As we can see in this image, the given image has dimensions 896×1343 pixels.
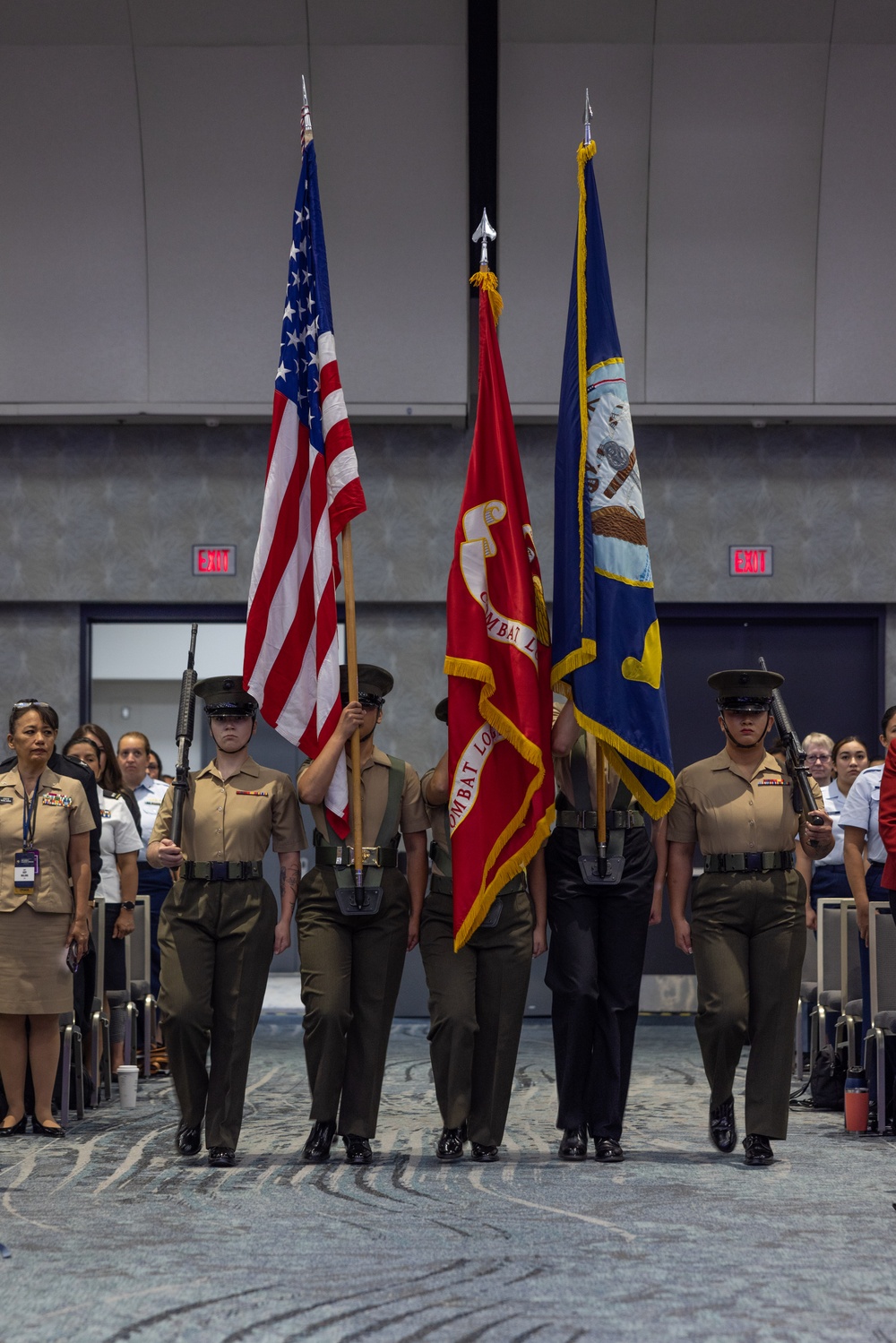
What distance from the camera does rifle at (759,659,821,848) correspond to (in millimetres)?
5199

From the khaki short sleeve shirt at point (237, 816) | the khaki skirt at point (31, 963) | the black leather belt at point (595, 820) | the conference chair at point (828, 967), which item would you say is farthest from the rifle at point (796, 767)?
the khaki skirt at point (31, 963)

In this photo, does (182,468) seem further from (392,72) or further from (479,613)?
(479,613)

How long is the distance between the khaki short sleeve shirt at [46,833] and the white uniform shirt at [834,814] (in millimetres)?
3646

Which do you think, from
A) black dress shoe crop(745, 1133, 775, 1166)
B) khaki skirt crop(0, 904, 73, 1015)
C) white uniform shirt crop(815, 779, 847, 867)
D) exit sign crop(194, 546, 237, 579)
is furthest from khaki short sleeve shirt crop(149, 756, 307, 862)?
exit sign crop(194, 546, 237, 579)

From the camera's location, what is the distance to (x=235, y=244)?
9.99 m

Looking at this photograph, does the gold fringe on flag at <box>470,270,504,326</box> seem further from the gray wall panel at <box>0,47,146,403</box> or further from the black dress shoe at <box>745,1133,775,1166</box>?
the gray wall panel at <box>0,47,146,403</box>

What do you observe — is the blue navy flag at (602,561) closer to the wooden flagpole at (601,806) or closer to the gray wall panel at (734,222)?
the wooden flagpole at (601,806)

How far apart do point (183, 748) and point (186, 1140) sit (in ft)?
4.36

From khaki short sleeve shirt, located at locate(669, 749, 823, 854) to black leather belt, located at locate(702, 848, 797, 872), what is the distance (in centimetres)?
2

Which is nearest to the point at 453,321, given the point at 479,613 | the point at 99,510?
the point at 99,510

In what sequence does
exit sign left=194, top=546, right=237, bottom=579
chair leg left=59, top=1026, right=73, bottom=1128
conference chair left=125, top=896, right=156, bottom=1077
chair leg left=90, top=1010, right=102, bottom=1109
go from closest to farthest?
chair leg left=59, top=1026, right=73, bottom=1128, chair leg left=90, top=1010, right=102, bottom=1109, conference chair left=125, top=896, right=156, bottom=1077, exit sign left=194, top=546, right=237, bottom=579

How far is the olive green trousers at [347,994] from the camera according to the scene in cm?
504

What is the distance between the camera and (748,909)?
5.22 meters

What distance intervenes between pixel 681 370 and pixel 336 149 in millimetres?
2694
